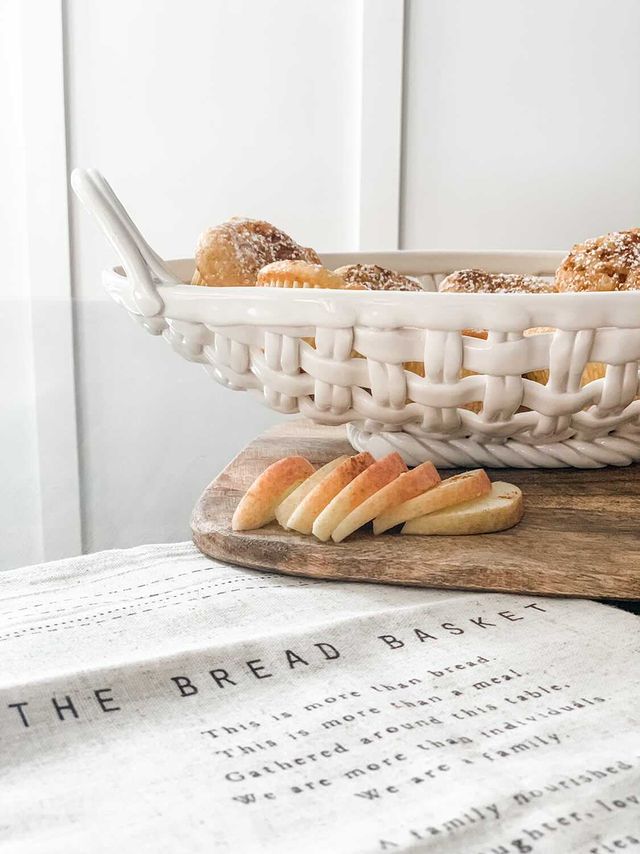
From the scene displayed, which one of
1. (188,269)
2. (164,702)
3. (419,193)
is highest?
(419,193)

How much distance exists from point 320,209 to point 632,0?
0.70 meters

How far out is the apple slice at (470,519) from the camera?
0.72 metres

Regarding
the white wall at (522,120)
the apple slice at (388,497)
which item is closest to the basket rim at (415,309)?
the apple slice at (388,497)

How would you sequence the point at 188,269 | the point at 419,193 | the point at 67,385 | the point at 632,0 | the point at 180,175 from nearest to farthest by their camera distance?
the point at 188,269 → the point at 67,385 → the point at 632,0 → the point at 419,193 → the point at 180,175

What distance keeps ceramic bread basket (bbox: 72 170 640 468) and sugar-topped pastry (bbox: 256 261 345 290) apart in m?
0.05

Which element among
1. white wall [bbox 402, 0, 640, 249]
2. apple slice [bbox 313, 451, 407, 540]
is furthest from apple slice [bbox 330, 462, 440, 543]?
white wall [bbox 402, 0, 640, 249]

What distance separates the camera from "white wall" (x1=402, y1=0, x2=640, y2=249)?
1819 millimetres

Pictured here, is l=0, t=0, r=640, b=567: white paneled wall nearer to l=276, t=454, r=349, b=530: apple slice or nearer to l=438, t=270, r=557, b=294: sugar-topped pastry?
l=438, t=270, r=557, b=294: sugar-topped pastry

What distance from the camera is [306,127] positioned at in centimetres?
202

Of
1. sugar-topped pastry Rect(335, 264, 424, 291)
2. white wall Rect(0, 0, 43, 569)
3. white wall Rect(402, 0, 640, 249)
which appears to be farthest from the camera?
white wall Rect(402, 0, 640, 249)

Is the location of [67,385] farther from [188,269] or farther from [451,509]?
[451,509]

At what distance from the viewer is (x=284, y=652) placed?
21.3 inches

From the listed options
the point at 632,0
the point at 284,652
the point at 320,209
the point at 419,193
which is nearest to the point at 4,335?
the point at 320,209

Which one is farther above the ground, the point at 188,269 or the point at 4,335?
the point at 188,269
